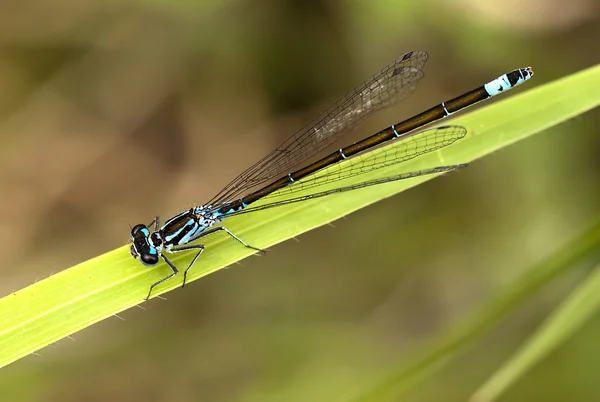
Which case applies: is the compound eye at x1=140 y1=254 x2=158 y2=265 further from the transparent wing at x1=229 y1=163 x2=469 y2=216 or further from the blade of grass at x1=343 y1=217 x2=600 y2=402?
the blade of grass at x1=343 y1=217 x2=600 y2=402

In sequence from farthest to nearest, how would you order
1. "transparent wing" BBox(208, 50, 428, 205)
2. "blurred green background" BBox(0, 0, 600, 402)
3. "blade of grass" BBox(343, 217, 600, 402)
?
"blurred green background" BBox(0, 0, 600, 402)
"transparent wing" BBox(208, 50, 428, 205)
"blade of grass" BBox(343, 217, 600, 402)

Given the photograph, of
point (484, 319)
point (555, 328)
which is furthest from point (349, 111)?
point (555, 328)

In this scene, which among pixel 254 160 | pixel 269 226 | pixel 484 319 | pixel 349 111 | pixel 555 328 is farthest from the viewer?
pixel 254 160

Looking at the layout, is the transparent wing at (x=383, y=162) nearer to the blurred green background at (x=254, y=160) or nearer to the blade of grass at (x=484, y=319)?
the blade of grass at (x=484, y=319)

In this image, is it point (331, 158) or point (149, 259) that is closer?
point (149, 259)

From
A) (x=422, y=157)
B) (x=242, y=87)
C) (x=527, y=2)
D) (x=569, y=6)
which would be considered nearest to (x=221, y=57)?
(x=242, y=87)

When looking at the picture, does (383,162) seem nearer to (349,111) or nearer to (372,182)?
(372,182)

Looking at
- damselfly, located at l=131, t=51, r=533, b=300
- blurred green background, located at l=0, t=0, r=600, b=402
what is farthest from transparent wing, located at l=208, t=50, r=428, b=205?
blurred green background, located at l=0, t=0, r=600, b=402

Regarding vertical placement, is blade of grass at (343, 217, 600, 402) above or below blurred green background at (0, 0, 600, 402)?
below
